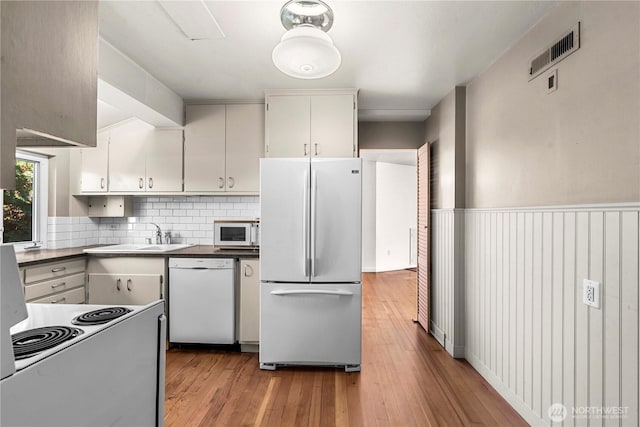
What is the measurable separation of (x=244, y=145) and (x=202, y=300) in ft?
5.15

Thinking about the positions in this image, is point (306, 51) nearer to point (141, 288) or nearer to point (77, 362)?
point (77, 362)

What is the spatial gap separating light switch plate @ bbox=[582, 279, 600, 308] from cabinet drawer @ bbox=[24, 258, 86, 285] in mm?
3527

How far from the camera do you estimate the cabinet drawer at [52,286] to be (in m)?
2.56

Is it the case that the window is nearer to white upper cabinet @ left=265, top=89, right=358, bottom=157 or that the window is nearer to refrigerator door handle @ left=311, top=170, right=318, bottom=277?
white upper cabinet @ left=265, top=89, right=358, bottom=157

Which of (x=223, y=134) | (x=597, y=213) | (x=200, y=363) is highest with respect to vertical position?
(x=223, y=134)

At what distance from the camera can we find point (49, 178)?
347 cm

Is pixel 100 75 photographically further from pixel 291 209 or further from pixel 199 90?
pixel 291 209

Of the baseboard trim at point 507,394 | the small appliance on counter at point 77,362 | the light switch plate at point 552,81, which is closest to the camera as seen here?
the small appliance on counter at point 77,362

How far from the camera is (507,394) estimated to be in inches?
92.3

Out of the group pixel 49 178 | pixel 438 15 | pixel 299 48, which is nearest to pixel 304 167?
pixel 299 48

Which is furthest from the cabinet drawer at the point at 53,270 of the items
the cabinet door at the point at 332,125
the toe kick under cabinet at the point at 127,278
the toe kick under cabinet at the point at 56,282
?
the cabinet door at the point at 332,125

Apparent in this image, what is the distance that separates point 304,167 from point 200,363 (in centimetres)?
189

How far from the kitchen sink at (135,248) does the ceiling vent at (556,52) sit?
3222mm

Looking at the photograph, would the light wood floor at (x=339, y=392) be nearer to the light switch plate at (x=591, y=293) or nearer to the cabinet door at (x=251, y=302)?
the cabinet door at (x=251, y=302)
